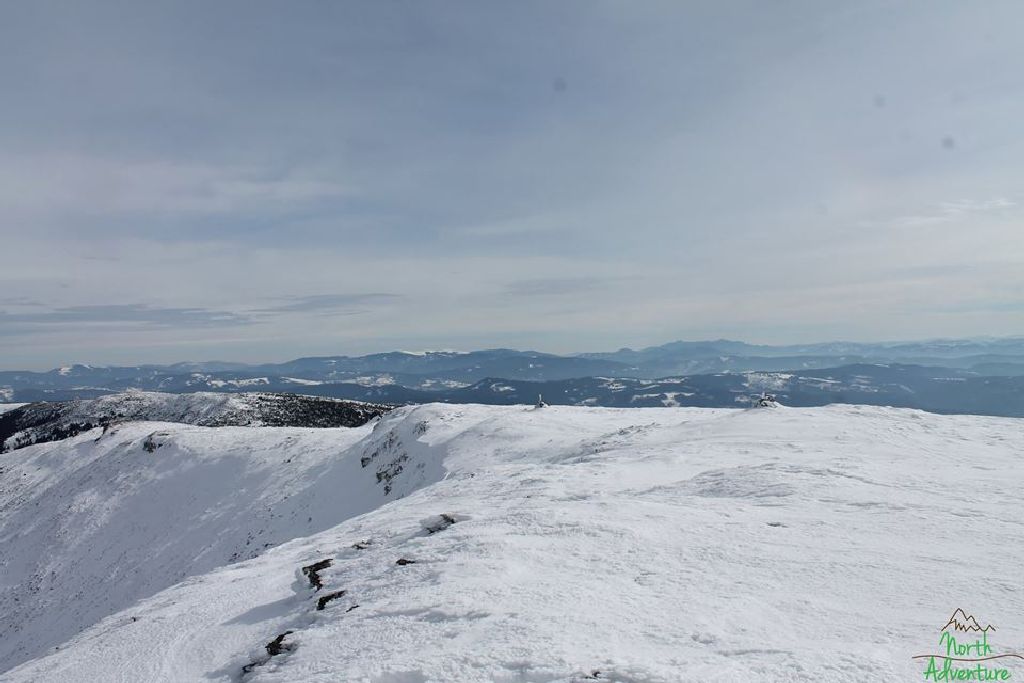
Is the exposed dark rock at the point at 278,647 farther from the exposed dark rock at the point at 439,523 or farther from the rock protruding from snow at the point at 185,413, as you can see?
the rock protruding from snow at the point at 185,413

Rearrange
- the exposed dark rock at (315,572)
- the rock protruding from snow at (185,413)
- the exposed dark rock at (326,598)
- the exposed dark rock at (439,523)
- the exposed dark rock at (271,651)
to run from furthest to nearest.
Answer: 1. the rock protruding from snow at (185,413)
2. the exposed dark rock at (439,523)
3. the exposed dark rock at (315,572)
4. the exposed dark rock at (326,598)
5. the exposed dark rock at (271,651)

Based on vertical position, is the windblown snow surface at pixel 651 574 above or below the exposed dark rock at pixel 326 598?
above

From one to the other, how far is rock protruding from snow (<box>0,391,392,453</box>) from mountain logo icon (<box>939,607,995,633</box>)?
76217 mm

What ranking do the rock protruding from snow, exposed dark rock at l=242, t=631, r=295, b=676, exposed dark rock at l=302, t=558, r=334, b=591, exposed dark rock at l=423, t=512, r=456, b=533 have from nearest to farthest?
exposed dark rock at l=242, t=631, r=295, b=676 → exposed dark rock at l=302, t=558, r=334, b=591 → exposed dark rock at l=423, t=512, r=456, b=533 → the rock protruding from snow

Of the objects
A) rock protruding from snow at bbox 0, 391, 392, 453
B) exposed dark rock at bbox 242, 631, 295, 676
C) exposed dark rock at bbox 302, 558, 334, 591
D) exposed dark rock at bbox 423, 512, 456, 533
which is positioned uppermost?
exposed dark rock at bbox 423, 512, 456, 533

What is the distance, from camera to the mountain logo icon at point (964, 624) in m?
6.71

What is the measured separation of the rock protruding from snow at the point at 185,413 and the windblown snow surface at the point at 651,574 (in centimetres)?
6501

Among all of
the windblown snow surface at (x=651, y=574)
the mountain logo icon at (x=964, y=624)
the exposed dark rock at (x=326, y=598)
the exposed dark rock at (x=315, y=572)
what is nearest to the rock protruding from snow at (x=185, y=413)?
the windblown snow surface at (x=651, y=574)

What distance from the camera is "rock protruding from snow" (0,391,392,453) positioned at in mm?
94438

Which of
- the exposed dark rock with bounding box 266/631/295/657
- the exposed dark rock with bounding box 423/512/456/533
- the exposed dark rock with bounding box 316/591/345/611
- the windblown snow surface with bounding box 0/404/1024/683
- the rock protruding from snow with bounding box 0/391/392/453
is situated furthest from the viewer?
the rock protruding from snow with bounding box 0/391/392/453

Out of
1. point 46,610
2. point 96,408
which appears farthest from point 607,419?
point 96,408

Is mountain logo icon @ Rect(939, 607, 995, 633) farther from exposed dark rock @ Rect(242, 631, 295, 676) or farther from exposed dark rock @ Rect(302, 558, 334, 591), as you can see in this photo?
exposed dark rock @ Rect(302, 558, 334, 591)

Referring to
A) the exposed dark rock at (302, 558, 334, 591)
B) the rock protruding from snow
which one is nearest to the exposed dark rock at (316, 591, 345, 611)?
the exposed dark rock at (302, 558, 334, 591)

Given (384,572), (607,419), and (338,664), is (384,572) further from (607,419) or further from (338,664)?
(607,419)
